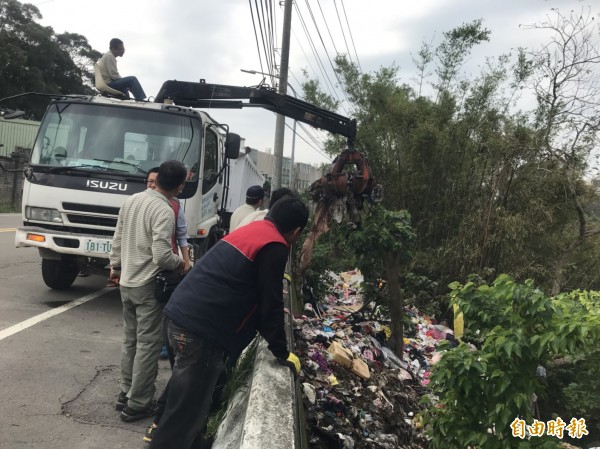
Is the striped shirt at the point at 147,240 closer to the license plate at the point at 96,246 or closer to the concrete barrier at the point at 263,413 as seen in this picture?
the concrete barrier at the point at 263,413

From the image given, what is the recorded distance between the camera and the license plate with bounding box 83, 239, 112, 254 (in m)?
5.60

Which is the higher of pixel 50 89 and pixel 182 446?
pixel 50 89

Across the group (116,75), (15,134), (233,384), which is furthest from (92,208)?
(15,134)

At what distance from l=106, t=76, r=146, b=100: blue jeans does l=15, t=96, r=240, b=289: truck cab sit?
750 millimetres

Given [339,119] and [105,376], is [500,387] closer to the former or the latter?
[105,376]

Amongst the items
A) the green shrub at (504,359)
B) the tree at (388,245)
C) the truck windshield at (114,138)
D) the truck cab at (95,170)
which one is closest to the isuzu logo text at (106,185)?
the truck cab at (95,170)

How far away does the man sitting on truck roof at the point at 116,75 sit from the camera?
22.5 feet

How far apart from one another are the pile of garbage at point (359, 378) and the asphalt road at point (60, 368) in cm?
127

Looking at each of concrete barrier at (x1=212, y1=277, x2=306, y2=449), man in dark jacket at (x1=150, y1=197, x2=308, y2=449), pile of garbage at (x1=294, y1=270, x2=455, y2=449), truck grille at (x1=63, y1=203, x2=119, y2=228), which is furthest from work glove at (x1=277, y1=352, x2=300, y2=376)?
truck grille at (x1=63, y1=203, x2=119, y2=228)

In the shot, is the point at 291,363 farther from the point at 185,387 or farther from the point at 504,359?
the point at 504,359

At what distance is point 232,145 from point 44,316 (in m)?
3.05

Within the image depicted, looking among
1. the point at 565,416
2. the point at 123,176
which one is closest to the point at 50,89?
the point at 123,176

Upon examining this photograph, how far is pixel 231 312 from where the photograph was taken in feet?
8.46

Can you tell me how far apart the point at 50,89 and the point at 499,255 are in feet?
109
